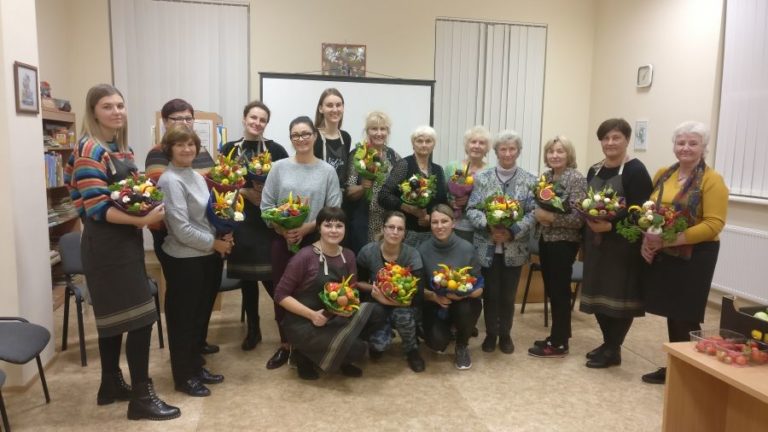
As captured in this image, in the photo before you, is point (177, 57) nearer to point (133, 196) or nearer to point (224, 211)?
point (224, 211)

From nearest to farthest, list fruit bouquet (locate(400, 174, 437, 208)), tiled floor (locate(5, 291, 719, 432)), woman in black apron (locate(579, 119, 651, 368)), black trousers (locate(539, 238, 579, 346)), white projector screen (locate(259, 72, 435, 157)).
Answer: tiled floor (locate(5, 291, 719, 432)) → woman in black apron (locate(579, 119, 651, 368)) → fruit bouquet (locate(400, 174, 437, 208)) → black trousers (locate(539, 238, 579, 346)) → white projector screen (locate(259, 72, 435, 157))

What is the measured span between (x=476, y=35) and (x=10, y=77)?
4.80 metres

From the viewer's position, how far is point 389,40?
19.7 ft

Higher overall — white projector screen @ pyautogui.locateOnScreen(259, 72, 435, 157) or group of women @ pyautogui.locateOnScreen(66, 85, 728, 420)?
white projector screen @ pyautogui.locateOnScreen(259, 72, 435, 157)

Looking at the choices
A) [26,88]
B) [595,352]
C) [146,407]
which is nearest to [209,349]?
[146,407]

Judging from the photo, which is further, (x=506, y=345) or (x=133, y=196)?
(x=506, y=345)

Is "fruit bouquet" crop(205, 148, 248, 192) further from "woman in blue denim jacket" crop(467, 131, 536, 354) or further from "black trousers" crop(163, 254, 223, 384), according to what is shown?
"woman in blue denim jacket" crop(467, 131, 536, 354)

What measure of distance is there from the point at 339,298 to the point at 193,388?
0.94 metres

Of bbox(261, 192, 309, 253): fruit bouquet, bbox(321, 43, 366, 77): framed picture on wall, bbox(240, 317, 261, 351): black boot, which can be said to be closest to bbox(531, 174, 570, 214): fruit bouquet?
bbox(261, 192, 309, 253): fruit bouquet

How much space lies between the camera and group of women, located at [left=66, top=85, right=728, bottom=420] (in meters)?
2.49

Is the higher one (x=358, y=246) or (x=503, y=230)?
(x=503, y=230)

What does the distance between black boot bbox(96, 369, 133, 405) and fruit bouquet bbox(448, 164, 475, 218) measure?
2.23m

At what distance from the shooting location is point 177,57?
5625 mm

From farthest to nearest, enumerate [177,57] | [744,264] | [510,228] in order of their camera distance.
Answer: [177,57] → [744,264] → [510,228]
